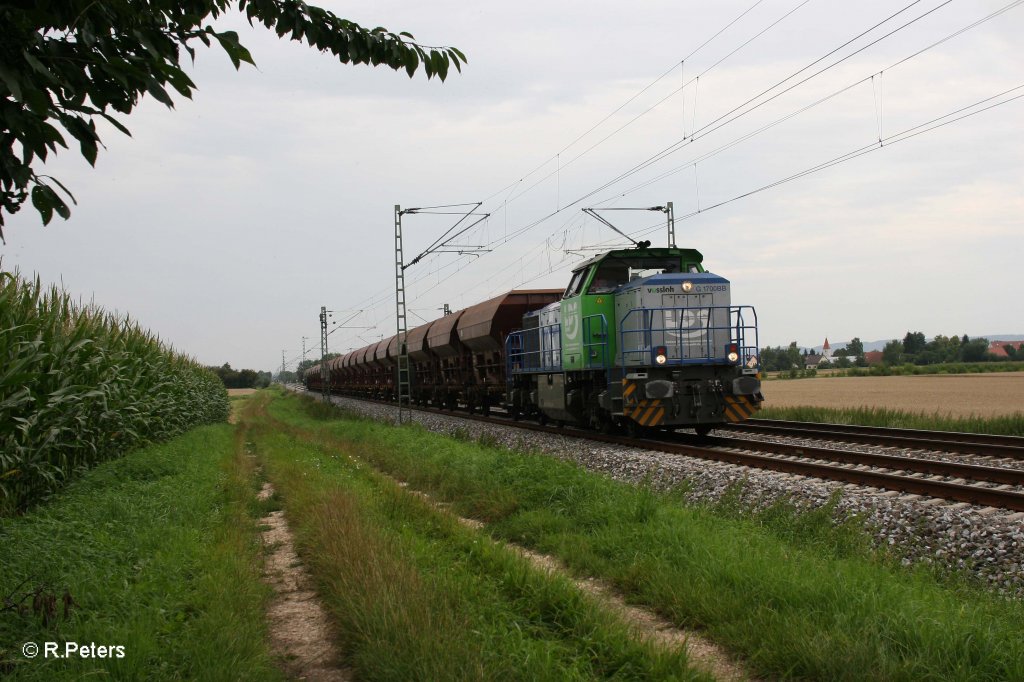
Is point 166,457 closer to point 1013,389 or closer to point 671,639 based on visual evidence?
point 671,639

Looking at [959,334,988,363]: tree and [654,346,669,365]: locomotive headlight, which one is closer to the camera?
[654,346,669,365]: locomotive headlight

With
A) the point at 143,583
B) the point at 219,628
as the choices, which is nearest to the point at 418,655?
the point at 219,628

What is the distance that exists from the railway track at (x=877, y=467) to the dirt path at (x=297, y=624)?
6.27m

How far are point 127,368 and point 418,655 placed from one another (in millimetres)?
9657

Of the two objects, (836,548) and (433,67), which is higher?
(433,67)

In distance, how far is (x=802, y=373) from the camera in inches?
2815

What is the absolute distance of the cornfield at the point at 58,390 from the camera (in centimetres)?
691

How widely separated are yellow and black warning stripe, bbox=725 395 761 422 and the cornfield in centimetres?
973

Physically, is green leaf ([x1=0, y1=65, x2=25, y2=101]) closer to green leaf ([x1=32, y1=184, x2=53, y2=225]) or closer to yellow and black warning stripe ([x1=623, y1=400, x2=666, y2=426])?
green leaf ([x1=32, y1=184, x2=53, y2=225])

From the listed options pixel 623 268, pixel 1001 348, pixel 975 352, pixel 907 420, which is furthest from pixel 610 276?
pixel 1001 348

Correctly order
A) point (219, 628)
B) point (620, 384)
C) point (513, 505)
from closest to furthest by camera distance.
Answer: point (219, 628) < point (513, 505) < point (620, 384)

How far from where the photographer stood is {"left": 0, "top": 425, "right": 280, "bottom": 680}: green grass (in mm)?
3986

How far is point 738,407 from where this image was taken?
43.5 feet

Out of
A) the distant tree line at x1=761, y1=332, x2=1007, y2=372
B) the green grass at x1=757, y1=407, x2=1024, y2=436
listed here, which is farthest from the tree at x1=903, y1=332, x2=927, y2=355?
the green grass at x1=757, y1=407, x2=1024, y2=436
